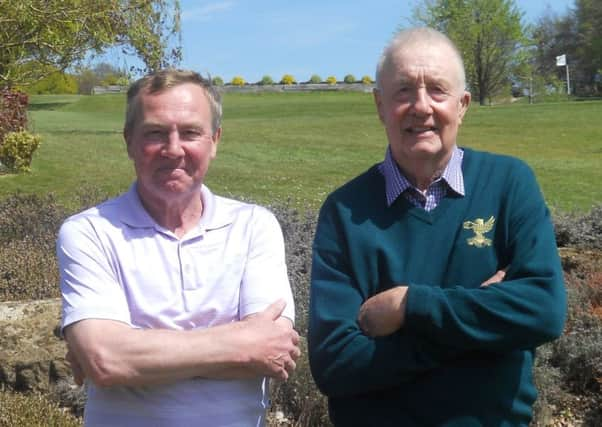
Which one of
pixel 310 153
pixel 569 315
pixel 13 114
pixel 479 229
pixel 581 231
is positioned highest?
pixel 13 114

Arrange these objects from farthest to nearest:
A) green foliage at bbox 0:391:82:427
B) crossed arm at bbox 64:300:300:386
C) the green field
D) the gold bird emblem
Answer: the green field
green foliage at bbox 0:391:82:427
the gold bird emblem
crossed arm at bbox 64:300:300:386

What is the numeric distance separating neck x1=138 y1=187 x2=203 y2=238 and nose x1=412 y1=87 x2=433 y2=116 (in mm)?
750

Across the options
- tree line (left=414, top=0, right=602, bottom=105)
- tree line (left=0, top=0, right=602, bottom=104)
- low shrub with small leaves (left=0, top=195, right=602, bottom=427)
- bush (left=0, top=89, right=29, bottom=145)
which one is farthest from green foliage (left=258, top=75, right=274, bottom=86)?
low shrub with small leaves (left=0, top=195, right=602, bottom=427)

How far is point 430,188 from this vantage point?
256cm

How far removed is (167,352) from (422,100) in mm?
1059

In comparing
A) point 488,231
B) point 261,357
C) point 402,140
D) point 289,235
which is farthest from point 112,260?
point 289,235

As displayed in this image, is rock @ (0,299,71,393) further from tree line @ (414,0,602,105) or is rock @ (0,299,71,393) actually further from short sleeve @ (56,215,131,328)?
tree line @ (414,0,602,105)

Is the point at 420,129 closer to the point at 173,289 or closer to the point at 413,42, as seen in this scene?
the point at 413,42

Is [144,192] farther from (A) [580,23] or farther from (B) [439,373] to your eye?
(A) [580,23]

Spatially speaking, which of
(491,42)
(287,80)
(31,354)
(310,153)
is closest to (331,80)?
(287,80)

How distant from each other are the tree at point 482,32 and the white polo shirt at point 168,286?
167 ft

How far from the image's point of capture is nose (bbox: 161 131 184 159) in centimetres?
251

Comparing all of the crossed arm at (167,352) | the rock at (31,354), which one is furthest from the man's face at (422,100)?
the rock at (31,354)

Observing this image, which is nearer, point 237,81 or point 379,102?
point 379,102
